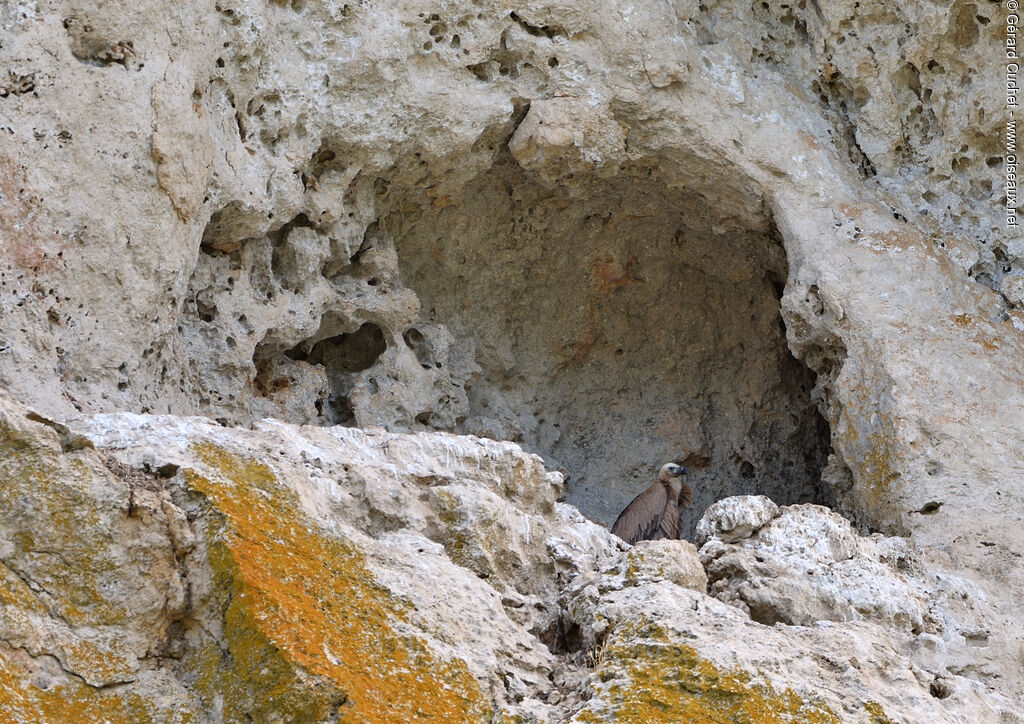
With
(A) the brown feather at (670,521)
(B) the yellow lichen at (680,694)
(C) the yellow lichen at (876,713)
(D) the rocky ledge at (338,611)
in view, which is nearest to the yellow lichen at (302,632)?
(D) the rocky ledge at (338,611)

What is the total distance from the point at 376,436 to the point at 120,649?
172 cm

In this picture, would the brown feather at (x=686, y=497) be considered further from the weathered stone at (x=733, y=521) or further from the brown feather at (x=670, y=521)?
the weathered stone at (x=733, y=521)

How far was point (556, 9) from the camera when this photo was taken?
7.60 meters

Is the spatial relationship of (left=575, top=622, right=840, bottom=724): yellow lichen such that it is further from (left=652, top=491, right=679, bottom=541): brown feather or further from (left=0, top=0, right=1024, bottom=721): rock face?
(left=652, top=491, right=679, bottom=541): brown feather

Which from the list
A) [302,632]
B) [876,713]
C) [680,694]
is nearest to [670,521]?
[876,713]

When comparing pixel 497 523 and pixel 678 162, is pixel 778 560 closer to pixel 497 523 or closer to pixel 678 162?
pixel 497 523

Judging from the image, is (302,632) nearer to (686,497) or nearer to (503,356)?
(686,497)

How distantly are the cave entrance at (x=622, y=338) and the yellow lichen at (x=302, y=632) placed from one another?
3.87 m

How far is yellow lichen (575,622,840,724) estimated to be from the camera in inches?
158

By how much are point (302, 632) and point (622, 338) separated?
16.8ft

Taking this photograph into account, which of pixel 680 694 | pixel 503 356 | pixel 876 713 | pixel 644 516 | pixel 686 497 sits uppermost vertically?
pixel 876 713

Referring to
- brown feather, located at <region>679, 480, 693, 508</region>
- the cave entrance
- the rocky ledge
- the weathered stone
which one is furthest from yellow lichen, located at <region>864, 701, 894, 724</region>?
the cave entrance

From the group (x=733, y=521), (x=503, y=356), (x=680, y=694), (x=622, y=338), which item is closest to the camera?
(x=680, y=694)

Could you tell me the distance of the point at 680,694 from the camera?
13.4 feet
